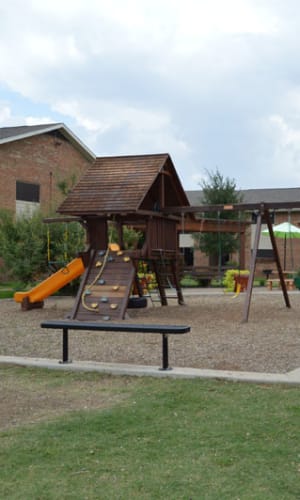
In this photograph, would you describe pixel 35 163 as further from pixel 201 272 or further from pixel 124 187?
pixel 124 187

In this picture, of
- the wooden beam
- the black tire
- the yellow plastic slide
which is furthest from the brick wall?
the wooden beam

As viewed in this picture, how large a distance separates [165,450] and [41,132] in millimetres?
26964

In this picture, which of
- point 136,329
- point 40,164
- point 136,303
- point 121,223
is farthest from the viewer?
point 40,164

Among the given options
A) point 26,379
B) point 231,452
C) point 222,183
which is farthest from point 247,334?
point 222,183

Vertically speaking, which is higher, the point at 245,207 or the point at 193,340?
the point at 245,207

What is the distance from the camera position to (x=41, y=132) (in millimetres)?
30422

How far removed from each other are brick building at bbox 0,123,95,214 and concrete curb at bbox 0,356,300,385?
1972cm

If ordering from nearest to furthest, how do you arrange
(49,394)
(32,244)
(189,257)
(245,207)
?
(49,394)
(245,207)
(32,244)
(189,257)

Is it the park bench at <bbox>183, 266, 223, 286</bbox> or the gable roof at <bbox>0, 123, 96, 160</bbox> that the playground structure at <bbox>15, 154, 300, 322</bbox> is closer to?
the park bench at <bbox>183, 266, 223, 286</bbox>

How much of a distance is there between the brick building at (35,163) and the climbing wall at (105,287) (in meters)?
13.6

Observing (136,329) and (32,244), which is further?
(32,244)

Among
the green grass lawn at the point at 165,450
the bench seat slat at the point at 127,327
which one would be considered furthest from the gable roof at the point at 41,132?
the green grass lawn at the point at 165,450

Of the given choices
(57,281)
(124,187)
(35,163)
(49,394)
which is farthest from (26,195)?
(49,394)

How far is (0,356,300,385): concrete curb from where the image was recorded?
708cm
